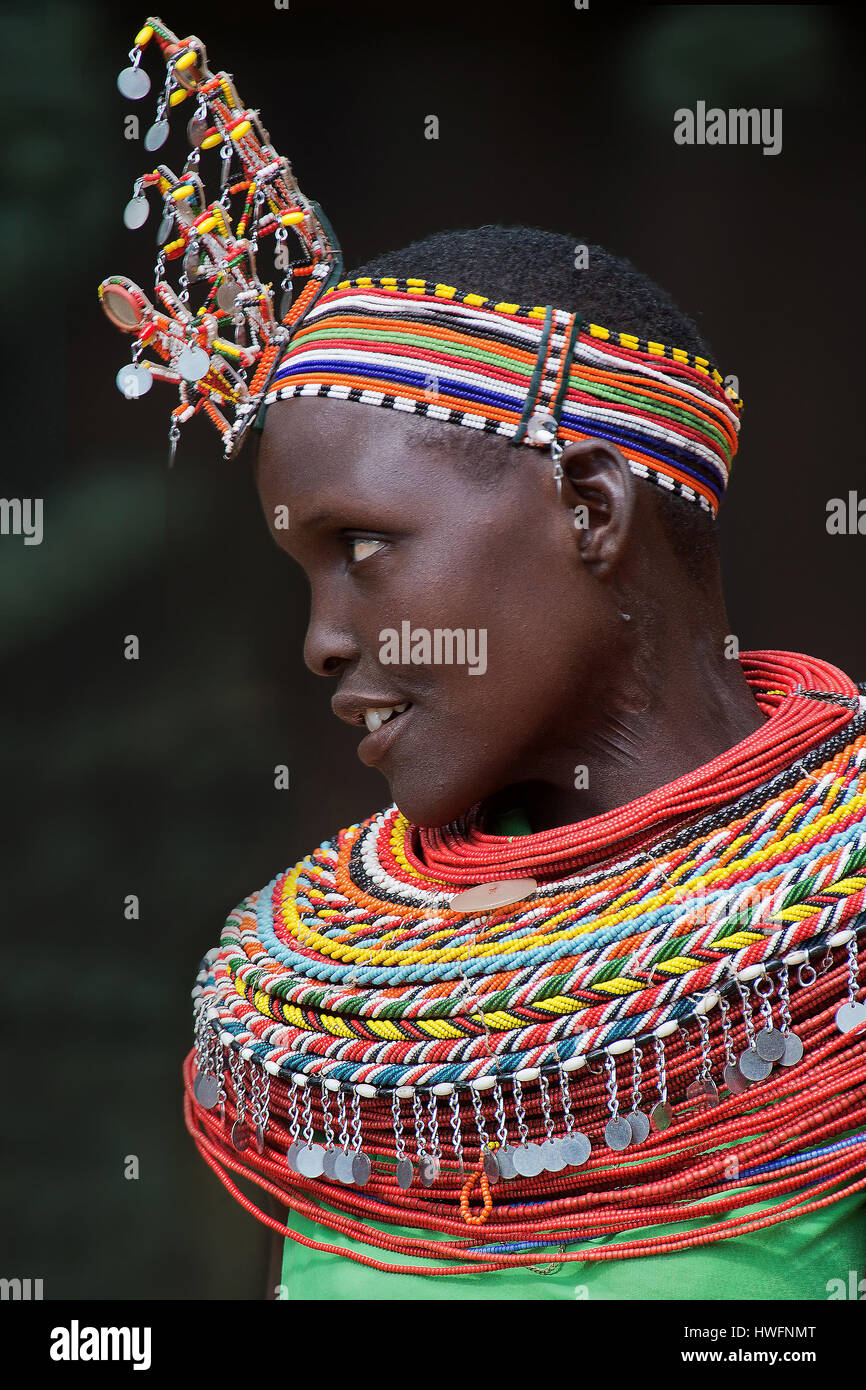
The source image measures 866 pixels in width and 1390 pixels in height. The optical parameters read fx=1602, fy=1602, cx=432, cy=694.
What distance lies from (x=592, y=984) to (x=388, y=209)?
1.64m

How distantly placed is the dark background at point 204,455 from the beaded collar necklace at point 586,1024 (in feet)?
3.22

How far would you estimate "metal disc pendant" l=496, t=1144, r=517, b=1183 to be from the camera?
61.3 inches

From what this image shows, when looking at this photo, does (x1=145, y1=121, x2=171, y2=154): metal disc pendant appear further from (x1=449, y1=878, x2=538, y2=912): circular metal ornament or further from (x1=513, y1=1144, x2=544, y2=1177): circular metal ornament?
(x1=513, y1=1144, x2=544, y2=1177): circular metal ornament

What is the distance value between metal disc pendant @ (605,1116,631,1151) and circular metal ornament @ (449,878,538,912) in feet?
0.86

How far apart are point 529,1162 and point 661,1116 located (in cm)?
14

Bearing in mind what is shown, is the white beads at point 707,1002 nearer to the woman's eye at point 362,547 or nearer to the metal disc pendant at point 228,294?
the woman's eye at point 362,547

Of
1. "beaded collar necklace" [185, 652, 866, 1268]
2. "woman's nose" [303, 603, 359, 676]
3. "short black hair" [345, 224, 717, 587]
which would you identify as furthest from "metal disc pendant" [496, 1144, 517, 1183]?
"short black hair" [345, 224, 717, 587]

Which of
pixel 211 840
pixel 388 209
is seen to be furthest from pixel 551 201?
pixel 211 840

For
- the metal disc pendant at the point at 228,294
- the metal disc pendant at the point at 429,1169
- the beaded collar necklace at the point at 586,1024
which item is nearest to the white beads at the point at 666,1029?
the beaded collar necklace at the point at 586,1024

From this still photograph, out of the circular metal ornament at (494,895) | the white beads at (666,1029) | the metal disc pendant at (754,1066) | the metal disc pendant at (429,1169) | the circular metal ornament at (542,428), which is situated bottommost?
the metal disc pendant at (429,1169)

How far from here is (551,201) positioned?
2695mm

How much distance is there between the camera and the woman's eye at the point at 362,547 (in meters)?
1.69

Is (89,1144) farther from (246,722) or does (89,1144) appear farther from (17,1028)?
(246,722)

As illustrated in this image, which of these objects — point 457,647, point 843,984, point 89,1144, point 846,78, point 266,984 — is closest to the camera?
point 843,984
